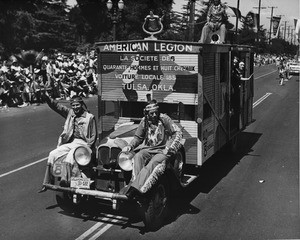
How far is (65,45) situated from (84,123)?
150 ft

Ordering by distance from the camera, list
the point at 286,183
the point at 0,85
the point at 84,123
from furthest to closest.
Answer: the point at 0,85 < the point at 286,183 < the point at 84,123

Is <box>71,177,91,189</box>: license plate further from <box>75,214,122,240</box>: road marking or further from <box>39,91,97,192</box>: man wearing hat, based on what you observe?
<box>39,91,97,192</box>: man wearing hat

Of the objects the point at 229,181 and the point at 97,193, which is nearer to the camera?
the point at 97,193

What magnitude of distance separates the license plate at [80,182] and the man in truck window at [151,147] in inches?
28.6

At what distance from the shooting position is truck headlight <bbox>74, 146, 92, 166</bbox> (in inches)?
273

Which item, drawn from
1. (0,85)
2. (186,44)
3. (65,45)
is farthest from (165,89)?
(65,45)

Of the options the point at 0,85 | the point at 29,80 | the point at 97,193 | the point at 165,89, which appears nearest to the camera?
the point at 97,193

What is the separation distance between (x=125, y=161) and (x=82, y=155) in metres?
0.75

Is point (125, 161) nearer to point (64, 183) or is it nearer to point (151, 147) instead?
point (151, 147)

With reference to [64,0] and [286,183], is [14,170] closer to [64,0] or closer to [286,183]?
[286,183]

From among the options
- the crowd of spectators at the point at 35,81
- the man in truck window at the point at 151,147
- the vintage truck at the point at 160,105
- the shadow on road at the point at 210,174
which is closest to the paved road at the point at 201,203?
the shadow on road at the point at 210,174

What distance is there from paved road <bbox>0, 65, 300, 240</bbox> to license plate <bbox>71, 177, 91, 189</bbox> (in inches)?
24.1

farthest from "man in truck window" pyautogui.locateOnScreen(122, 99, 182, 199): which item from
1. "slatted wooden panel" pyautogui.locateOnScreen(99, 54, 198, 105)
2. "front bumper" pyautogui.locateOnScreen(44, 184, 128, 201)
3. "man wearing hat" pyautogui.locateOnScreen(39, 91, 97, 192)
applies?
"slatted wooden panel" pyautogui.locateOnScreen(99, 54, 198, 105)

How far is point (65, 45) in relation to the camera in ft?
169
